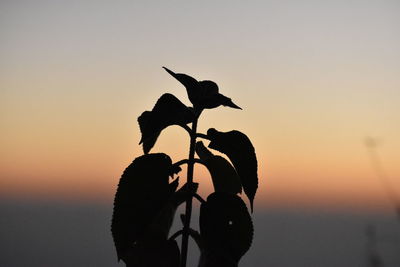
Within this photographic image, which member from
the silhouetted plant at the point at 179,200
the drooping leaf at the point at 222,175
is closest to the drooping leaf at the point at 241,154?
the silhouetted plant at the point at 179,200

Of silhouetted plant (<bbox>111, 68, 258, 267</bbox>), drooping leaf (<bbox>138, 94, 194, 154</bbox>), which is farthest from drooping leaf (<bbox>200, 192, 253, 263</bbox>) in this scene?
drooping leaf (<bbox>138, 94, 194, 154</bbox>)

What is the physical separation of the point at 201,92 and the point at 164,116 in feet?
0.33

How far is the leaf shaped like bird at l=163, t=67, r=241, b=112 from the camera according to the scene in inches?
36.9

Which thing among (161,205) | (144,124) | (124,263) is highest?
(144,124)

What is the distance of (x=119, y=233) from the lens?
0.85 metres

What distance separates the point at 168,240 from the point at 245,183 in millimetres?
177

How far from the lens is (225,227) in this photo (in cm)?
95

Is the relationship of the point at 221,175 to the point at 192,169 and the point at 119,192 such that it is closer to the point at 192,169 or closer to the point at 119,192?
the point at 192,169

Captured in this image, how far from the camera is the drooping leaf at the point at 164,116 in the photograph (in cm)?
89

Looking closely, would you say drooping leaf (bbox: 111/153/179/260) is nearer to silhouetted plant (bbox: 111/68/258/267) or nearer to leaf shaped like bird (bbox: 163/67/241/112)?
silhouetted plant (bbox: 111/68/258/267)

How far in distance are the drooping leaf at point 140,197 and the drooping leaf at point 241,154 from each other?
0.10 metres

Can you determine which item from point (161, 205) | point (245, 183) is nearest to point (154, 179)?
point (161, 205)

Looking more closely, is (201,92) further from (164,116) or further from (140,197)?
(140,197)

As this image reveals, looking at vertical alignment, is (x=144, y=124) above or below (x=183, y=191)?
above
